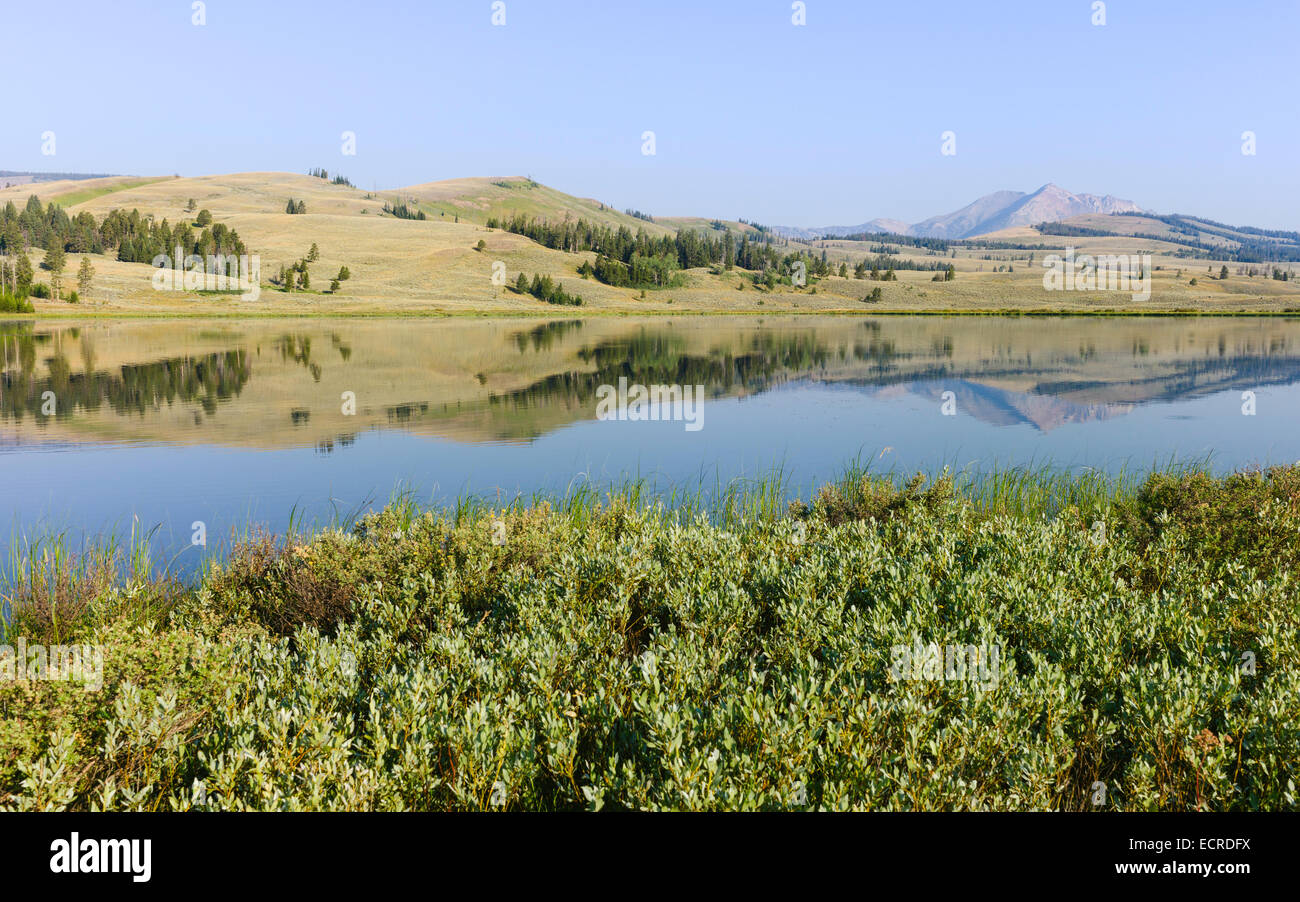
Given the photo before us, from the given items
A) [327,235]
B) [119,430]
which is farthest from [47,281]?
[119,430]

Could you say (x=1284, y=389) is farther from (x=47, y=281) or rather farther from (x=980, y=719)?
(x=47, y=281)

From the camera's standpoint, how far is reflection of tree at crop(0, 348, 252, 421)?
23969 mm

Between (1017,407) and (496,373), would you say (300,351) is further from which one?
(1017,407)

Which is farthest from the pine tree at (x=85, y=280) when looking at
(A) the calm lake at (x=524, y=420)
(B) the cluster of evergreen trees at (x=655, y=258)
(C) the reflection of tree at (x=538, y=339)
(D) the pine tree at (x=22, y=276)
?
(B) the cluster of evergreen trees at (x=655, y=258)

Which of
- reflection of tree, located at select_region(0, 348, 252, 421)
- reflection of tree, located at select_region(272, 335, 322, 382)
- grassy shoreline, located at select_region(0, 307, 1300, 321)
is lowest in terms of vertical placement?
reflection of tree, located at select_region(0, 348, 252, 421)

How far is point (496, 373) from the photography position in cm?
3444

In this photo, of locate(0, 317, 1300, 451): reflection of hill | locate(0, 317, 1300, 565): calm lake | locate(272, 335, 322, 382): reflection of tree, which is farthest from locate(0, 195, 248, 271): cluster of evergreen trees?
locate(0, 317, 1300, 565): calm lake

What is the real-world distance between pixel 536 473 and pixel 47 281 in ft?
392

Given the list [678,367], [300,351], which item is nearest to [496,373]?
[678,367]

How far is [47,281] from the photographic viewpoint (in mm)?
106562

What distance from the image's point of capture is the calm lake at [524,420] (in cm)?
1490

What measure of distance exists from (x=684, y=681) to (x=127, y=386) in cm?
2986

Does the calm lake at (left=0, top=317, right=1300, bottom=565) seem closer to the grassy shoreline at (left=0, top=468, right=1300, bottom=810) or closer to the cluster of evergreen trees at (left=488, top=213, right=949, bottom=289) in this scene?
the grassy shoreline at (left=0, top=468, right=1300, bottom=810)

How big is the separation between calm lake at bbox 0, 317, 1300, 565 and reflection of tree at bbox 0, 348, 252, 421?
151mm
